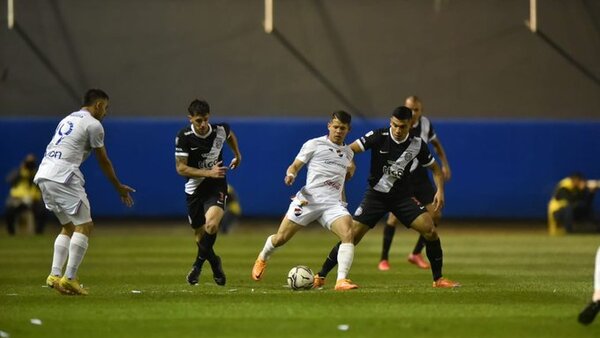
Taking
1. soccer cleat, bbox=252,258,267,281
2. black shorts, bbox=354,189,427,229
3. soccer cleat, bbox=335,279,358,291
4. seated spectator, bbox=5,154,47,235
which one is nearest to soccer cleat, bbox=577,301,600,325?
soccer cleat, bbox=335,279,358,291

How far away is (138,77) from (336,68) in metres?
4.91

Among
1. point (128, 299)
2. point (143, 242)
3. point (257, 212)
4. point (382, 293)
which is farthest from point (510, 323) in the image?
point (257, 212)

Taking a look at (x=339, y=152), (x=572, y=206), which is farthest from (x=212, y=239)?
(x=572, y=206)

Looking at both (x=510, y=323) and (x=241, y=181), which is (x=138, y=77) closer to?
(x=241, y=181)

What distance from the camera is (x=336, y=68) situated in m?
28.4

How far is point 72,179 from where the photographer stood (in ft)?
37.0

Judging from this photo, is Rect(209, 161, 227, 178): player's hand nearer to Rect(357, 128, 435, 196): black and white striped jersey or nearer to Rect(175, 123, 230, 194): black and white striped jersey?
Rect(175, 123, 230, 194): black and white striped jersey

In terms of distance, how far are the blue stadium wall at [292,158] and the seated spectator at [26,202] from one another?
98.9 inches

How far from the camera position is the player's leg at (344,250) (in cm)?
1196

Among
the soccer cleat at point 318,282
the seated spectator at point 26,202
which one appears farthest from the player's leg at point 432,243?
the seated spectator at point 26,202

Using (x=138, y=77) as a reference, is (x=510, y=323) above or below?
below

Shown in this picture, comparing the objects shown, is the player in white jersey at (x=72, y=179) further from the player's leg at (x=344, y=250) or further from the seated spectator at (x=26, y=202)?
the seated spectator at (x=26, y=202)

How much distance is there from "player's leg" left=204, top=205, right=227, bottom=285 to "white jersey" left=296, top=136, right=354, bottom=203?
3.09 ft

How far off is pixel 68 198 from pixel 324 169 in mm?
2841
